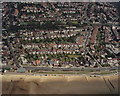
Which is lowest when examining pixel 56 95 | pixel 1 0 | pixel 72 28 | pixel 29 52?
pixel 56 95

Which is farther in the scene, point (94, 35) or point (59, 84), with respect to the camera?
point (94, 35)

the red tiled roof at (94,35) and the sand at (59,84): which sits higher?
the red tiled roof at (94,35)

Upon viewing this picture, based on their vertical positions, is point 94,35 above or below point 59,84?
above

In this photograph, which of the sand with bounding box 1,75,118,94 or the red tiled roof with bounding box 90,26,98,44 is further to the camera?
the red tiled roof with bounding box 90,26,98,44

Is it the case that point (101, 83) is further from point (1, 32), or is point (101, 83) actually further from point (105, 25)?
point (1, 32)

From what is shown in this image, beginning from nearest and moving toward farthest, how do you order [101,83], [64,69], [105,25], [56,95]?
[56,95] < [101,83] < [64,69] < [105,25]

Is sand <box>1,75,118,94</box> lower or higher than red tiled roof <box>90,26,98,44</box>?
lower

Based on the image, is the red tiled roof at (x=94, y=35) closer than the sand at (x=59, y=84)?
No

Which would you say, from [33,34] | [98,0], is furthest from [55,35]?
[98,0]
